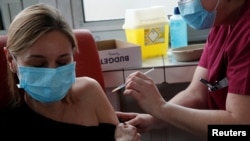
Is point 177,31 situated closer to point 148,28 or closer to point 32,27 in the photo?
point 148,28

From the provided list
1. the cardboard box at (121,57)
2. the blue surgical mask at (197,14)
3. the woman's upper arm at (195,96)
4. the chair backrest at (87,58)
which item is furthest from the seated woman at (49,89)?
the blue surgical mask at (197,14)

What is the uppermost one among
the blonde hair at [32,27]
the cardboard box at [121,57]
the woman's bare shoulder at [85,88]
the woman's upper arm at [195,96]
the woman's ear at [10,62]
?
the blonde hair at [32,27]

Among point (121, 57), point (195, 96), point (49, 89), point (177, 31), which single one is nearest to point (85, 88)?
point (49, 89)

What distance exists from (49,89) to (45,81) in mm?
35

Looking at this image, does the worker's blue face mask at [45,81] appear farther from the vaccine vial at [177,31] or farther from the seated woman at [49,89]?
the vaccine vial at [177,31]

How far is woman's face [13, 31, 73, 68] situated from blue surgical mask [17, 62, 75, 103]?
29mm

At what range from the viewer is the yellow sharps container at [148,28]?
1.89 meters

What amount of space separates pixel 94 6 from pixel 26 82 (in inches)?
43.5

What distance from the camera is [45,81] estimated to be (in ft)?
3.92

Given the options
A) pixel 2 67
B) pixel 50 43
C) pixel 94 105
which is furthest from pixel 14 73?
pixel 94 105

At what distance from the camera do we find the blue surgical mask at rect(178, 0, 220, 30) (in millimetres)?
1367

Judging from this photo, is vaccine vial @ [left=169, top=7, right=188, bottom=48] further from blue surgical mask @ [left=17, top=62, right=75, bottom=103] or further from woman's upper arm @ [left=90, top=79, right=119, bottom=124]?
blue surgical mask @ [left=17, top=62, right=75, bottom=103]

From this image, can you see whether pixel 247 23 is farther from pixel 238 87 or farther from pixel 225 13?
pixel 238 87

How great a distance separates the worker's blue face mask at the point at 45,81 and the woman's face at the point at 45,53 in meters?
0.03
